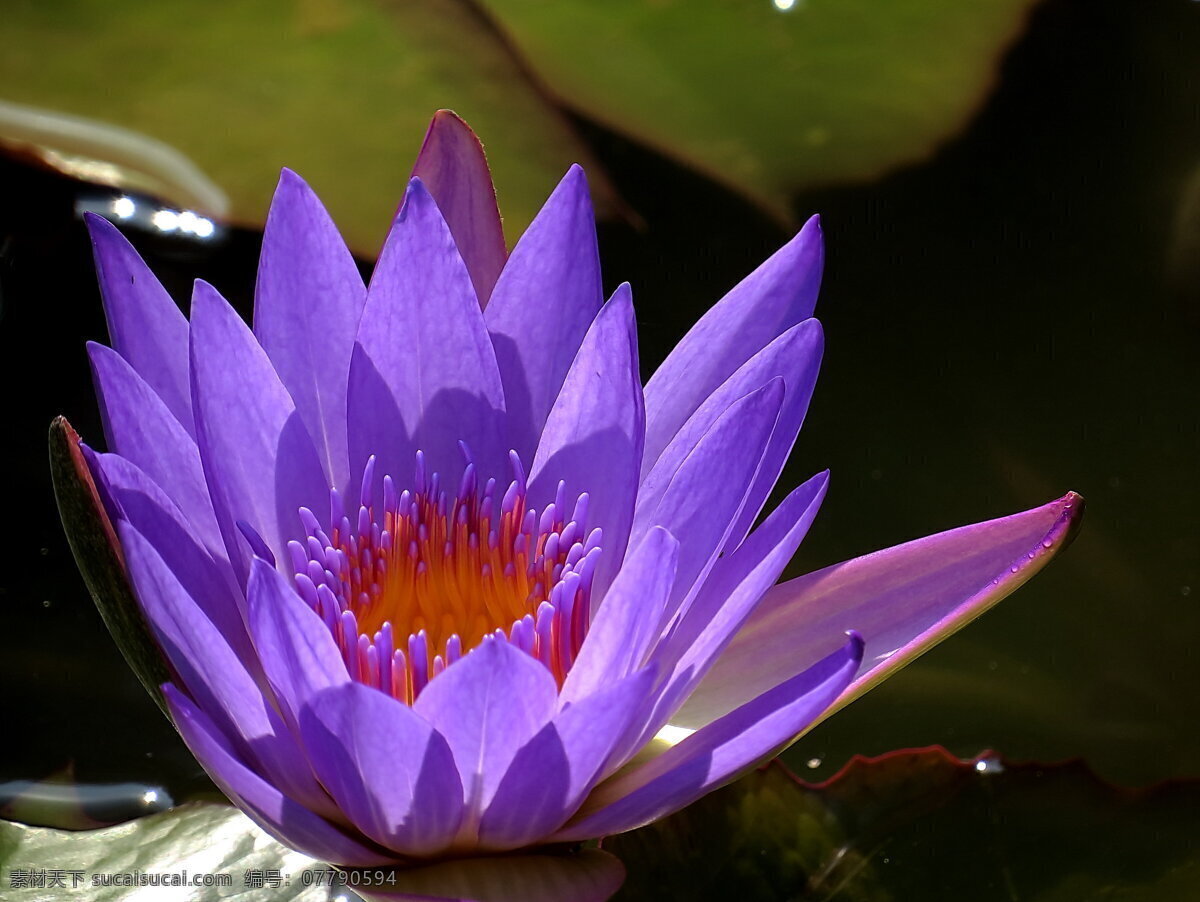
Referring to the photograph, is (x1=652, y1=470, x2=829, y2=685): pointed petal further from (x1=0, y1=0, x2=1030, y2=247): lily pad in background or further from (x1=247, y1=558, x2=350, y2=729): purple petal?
(x1=0, y1=0, x2=1030, y2=247): lily pad in background

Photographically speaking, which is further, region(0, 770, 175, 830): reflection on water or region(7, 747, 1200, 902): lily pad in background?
region(0, 770, 175, 830): reflection on water

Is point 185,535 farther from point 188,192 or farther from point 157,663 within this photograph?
point 188,192

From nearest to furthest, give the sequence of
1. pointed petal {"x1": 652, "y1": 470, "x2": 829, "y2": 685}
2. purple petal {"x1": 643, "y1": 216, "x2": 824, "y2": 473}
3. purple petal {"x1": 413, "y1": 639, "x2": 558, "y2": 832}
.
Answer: purple petal {"x1": 413, "y1": 639, "x2": 558, "y2": 832}, pointed petal {"x1": 652, "y1": 470, "x2": 829, "y2": 685}, purple petal {"x1": 643, "y1": 216, "x2": 824, "y2": 473}

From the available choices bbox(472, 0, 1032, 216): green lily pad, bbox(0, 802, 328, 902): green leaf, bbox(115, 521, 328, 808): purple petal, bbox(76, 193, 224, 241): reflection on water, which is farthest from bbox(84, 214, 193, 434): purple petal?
bbox(472, 0, 1032, 216): green lily pad

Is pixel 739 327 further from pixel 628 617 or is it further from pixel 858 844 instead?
pixel 858 844

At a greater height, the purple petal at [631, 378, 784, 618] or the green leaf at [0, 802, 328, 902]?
the purple petal at [631, 378, 784, 618]
